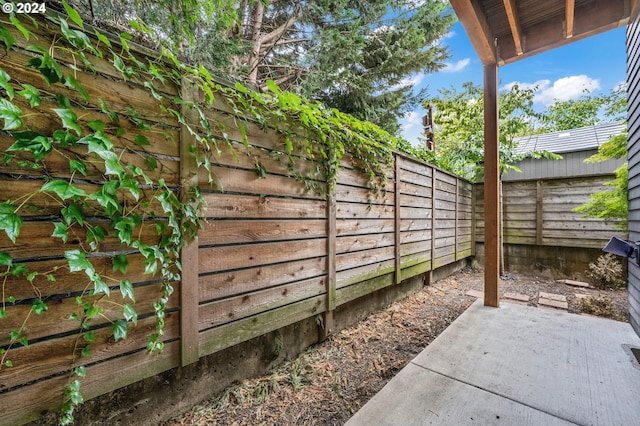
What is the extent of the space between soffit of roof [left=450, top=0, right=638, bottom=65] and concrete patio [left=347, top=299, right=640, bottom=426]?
8.04 ft

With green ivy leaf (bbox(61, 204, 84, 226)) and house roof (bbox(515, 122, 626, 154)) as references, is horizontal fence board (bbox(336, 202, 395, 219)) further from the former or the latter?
house roof (bbox(515, 122, 626, 154))

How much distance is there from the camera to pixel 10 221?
0.76 m

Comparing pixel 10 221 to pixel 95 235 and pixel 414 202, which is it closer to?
pixel 95 235

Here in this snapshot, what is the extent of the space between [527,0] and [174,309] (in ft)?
10.9

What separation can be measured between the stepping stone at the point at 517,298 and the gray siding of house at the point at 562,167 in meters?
2.93

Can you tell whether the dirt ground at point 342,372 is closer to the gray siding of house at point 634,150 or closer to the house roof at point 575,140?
the gray siding of house at point 634,150

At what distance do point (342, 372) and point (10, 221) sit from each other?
185 cm

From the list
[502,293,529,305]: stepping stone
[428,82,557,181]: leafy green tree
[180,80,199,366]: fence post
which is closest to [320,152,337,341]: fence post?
[180,80,199,366]: fence post

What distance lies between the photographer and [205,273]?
1332 millimetres

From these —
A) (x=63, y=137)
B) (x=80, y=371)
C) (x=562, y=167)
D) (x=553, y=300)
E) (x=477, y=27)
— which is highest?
(x=477, y=27)

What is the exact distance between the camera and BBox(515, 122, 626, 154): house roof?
5761 mm

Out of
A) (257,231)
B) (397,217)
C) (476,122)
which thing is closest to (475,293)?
(397,217)

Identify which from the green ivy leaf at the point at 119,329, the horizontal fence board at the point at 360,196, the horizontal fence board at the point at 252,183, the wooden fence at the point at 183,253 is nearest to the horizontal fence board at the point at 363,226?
the wooden fence at the point at 183,253

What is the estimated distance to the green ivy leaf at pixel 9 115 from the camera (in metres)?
0.71
